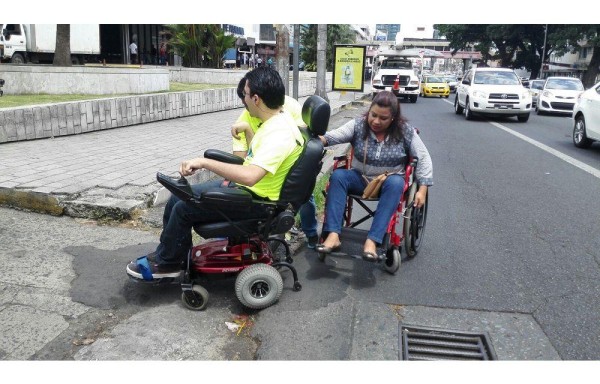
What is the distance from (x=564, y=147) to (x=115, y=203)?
30.9ft

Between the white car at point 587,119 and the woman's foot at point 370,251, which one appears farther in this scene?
the white car at point 587,119

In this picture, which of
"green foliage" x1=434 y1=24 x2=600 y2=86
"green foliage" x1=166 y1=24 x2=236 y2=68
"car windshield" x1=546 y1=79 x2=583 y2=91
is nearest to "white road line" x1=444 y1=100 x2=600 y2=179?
"car windshield" x1=546 y1=79 x2=583 y2=91

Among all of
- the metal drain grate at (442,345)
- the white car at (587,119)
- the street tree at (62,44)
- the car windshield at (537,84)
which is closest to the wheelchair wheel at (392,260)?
the metal drain grate at (442,345)

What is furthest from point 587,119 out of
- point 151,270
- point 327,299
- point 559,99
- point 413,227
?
point 559,99

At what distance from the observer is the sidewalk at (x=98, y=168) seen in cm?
479

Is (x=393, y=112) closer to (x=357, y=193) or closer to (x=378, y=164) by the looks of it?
(x=378, y=164)

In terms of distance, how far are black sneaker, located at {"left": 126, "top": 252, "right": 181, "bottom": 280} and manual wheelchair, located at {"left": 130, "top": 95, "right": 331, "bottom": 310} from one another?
0.14ft

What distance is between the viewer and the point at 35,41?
21906 mm

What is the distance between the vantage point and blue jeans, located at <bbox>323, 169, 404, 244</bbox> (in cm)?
372

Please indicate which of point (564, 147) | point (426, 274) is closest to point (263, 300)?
point (426, 274)

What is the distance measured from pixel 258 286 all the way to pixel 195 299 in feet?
1.37

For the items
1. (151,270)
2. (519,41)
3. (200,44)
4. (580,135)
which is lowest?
(151,270)

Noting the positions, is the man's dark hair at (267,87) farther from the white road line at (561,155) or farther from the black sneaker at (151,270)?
the white road line at (561,155)

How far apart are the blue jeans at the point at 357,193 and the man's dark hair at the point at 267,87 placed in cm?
95
